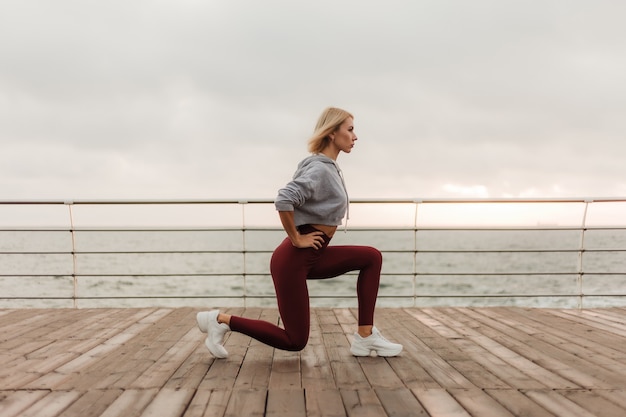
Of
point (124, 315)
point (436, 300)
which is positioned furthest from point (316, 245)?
point (436, 300)

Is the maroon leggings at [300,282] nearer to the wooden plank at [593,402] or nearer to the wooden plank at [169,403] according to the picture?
the wooden plank at [169,403]

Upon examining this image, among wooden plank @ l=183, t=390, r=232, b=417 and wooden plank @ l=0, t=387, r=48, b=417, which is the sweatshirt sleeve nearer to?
wooden plank @ l=183, t=390, r=232, b=417

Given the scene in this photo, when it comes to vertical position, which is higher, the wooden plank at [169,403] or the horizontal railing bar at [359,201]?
the horizontal railing bar at [359,201]

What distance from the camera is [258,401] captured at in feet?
6.03

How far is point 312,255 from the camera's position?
2.35 metres

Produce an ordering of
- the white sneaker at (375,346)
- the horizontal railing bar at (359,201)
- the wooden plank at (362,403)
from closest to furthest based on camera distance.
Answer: the wooden plank at (362,403)
the white sneaker at (375,346)
the horizontal railing bar at (359,201)

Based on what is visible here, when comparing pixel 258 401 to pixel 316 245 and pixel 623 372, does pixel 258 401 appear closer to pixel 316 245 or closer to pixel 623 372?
pixel 316 245

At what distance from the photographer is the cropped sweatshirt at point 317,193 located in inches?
86.6

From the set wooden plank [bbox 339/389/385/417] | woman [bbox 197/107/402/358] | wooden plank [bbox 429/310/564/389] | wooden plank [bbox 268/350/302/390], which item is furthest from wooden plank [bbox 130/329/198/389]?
wooden plank [bbox 429/310/564/389]

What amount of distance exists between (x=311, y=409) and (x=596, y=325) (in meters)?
2.70

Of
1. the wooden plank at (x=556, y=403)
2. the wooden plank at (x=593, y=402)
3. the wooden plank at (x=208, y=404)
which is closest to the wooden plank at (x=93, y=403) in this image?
the wooden plank at (x=208, y=404)

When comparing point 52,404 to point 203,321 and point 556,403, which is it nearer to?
point 203,321

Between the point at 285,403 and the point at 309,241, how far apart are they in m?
0.76

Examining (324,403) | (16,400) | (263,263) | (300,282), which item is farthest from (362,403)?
(263,263)
